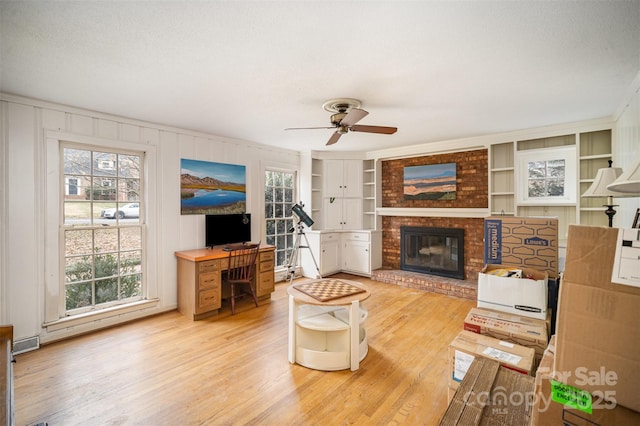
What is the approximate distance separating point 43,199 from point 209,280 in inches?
75.6

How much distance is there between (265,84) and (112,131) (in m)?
2.19

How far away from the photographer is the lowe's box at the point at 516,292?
6.97ft

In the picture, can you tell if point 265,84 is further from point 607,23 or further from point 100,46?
point 607,23

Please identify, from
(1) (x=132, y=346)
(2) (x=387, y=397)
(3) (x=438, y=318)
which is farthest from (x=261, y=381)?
(3) (x=438, y=318)

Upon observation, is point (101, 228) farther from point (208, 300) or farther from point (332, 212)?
point (332, 212)

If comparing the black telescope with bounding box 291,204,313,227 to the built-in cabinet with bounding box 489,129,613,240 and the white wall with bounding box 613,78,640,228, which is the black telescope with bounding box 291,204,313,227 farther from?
the white wall with bounding box 613,78,640,228

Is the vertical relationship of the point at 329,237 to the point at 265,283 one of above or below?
above

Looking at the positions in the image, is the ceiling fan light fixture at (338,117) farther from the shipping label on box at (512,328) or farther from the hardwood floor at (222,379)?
the hardwood floor at (222,379)

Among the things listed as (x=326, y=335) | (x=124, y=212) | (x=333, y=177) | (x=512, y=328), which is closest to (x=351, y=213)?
(x=333, y=177)

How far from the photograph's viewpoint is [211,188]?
4422 mm

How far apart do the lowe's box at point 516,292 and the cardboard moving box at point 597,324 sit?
1482 mm

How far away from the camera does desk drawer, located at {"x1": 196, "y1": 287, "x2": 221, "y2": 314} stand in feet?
12.2

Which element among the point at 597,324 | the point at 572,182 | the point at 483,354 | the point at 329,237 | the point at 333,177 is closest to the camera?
the point at 597,324

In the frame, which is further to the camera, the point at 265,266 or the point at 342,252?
the point at 342,252
